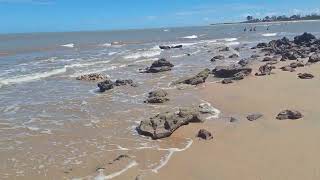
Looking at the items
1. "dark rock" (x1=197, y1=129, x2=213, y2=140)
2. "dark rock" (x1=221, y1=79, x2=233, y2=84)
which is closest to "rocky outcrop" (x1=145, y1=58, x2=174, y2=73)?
"dark rock" (x1=221, y1=79, x2=233, y2=84)

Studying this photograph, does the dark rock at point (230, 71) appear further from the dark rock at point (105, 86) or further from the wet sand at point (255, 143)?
the dark rock at point (105, 86)

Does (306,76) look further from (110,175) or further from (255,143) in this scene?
(110,175)

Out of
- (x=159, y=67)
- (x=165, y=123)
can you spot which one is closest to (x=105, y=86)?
(x=159, y=67)

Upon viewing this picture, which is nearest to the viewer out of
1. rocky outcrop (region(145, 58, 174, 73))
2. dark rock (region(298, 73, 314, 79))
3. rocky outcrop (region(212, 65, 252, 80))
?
dark rock (region(298, 73, 314, 79))

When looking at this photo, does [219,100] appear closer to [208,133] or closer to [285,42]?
[208,133]

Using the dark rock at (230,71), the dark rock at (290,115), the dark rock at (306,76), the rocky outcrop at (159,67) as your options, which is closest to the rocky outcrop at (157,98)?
the dark rock at (290,115)

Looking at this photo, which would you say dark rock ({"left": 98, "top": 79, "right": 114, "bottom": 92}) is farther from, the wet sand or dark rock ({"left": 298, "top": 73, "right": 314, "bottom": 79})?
dark rock ({"left": 298, "top": 73, "right": 314, "bottom": 79})
